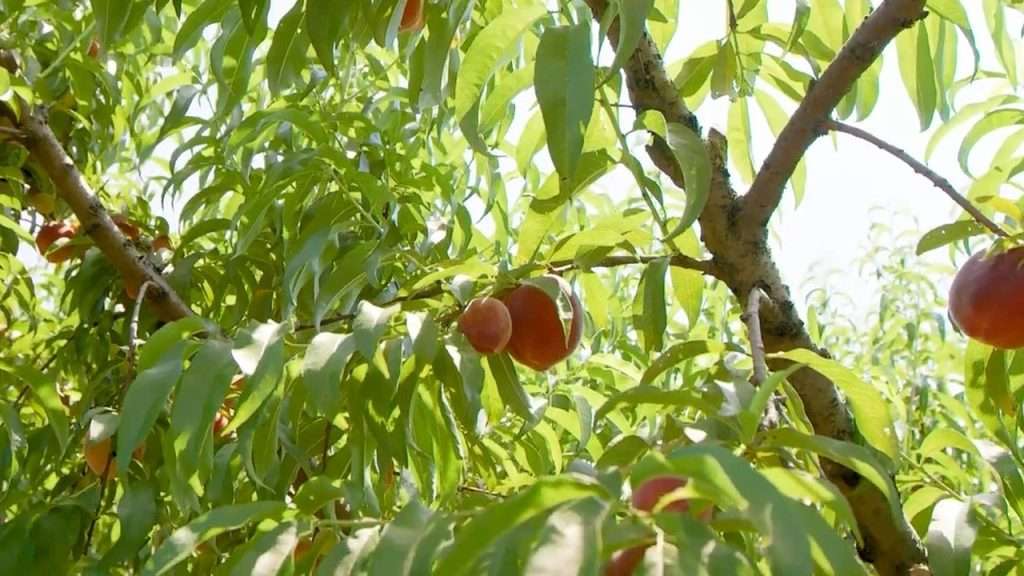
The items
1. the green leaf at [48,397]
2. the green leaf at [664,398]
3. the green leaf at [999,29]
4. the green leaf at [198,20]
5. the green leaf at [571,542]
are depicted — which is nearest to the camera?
the green leaf at [571,542]

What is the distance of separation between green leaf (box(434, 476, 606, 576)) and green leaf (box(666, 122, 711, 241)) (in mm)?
280

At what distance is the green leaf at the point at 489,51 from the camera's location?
0.81 meters

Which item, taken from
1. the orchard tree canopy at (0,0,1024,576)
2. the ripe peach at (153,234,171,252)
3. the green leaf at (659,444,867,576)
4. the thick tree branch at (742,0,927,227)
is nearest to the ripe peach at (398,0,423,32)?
the orchard tree canopy at (0,0,1024,576)

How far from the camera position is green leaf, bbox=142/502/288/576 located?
679 millimetres

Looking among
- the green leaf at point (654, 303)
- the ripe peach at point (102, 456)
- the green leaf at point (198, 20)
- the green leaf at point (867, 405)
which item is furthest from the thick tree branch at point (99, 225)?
the green leaf at point (867, 405)

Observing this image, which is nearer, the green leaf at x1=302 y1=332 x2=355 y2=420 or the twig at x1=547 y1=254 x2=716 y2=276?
the green leaf at x1=302 y1=332 x2=355 y2=420

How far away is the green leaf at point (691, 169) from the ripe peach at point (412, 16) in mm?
409

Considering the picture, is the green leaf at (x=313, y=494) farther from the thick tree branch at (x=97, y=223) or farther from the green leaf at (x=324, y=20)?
the thick tree branch at (x=97, y=223)

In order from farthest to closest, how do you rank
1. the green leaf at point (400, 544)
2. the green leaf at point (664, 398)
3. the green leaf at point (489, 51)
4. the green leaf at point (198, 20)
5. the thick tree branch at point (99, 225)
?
the thick tree branch at point (99, 225) < the green leaf at point (198, 20) < the green leaf at point (489, 51) < the green leaf at point (664, 398) < the green leaf at point (400, 544)

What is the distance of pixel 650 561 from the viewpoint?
515 millimetres

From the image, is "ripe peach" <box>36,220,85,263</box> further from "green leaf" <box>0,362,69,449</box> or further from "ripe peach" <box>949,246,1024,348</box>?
"ripe peach" <box>949,246,1024,348</box>

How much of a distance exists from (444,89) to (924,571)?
605 mm

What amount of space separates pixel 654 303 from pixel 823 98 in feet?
0.75

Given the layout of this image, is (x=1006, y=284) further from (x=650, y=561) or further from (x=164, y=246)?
(x=164, y=246)
